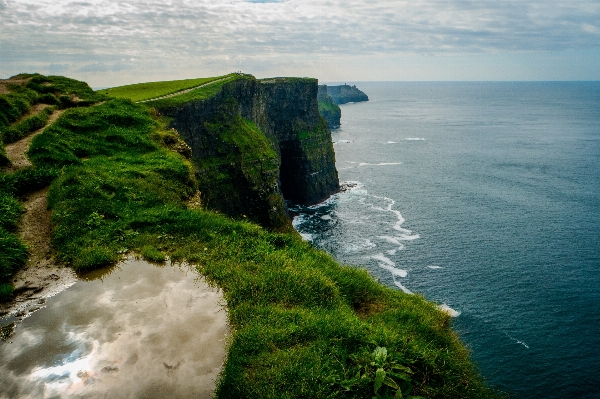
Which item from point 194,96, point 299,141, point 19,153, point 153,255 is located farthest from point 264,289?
point 299,141

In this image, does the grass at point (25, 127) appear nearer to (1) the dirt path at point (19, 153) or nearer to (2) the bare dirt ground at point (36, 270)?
(1) the dirt path at point (19, 153)

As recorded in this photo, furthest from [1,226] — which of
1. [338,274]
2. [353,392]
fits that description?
[353,392]

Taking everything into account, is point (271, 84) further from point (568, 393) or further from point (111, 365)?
point (111, 365)

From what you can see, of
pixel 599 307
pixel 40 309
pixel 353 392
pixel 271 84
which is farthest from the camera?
pixel 271 84

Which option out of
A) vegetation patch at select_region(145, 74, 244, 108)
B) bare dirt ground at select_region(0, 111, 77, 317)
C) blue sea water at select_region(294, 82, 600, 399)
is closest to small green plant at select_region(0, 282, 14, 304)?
bare dirt ground at select_region(0, 111, 77, 317)

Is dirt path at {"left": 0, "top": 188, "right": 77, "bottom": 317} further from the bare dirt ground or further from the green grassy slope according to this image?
the green grassy slope

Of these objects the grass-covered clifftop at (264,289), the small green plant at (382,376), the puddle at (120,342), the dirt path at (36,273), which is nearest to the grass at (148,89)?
the grass-covered clifftop at (264,289)

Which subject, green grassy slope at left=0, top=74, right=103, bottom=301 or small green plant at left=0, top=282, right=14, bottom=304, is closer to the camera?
small green plant at left=0, top=282, right=14, bottom=304
